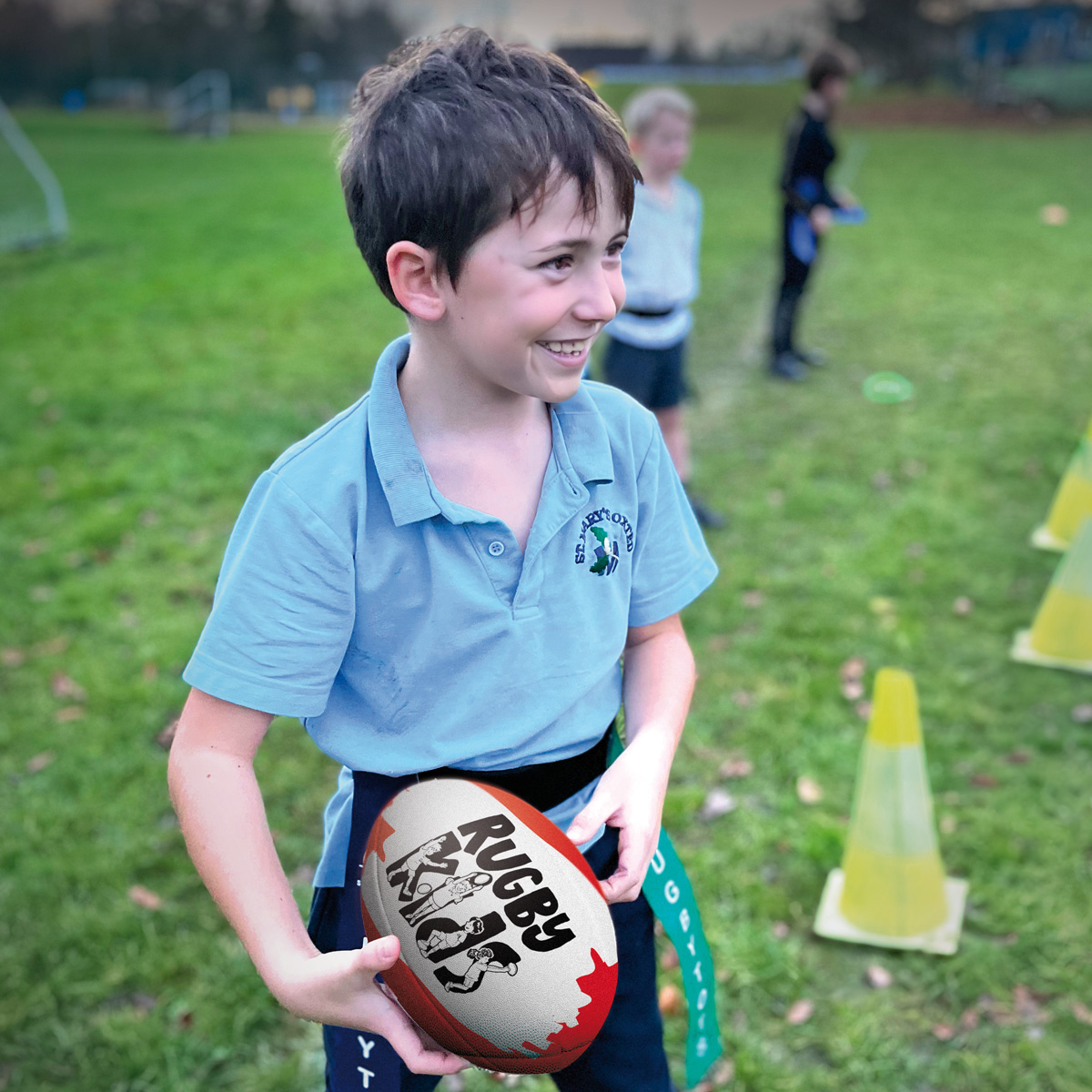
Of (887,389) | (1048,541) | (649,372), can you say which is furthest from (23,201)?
(1048,541)

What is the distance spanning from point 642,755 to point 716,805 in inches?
96.8

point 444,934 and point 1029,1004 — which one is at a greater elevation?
point 444,934

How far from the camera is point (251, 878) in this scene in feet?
4.58

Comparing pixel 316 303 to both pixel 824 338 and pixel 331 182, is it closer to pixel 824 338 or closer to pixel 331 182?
pixel 824 338

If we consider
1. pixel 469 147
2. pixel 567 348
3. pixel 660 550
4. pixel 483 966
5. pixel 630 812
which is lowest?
pixel 483 966

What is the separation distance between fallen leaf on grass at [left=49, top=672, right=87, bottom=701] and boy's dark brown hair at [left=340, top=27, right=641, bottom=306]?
4.04 meters

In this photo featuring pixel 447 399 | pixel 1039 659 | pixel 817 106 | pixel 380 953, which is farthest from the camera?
pixel 817 106

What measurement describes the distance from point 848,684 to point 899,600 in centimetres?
87

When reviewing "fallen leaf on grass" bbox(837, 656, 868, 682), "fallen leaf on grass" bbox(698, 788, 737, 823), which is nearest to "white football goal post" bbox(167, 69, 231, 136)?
"fallen leaf on grass" bbox(837, 656, 868, 682)

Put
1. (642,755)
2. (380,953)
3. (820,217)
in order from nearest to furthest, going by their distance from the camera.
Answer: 1. (380,953)
2. (642,755)
3. (820,217)

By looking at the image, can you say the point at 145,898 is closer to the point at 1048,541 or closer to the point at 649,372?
the point at 649,372

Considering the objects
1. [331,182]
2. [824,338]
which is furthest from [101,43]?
[824,338]

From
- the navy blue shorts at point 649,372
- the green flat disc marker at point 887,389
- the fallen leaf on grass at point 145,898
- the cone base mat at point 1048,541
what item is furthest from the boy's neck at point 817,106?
the fallen leaf on grass at point 145,898

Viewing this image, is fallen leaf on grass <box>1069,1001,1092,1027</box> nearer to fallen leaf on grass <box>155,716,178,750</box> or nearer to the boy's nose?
the boy's nose
